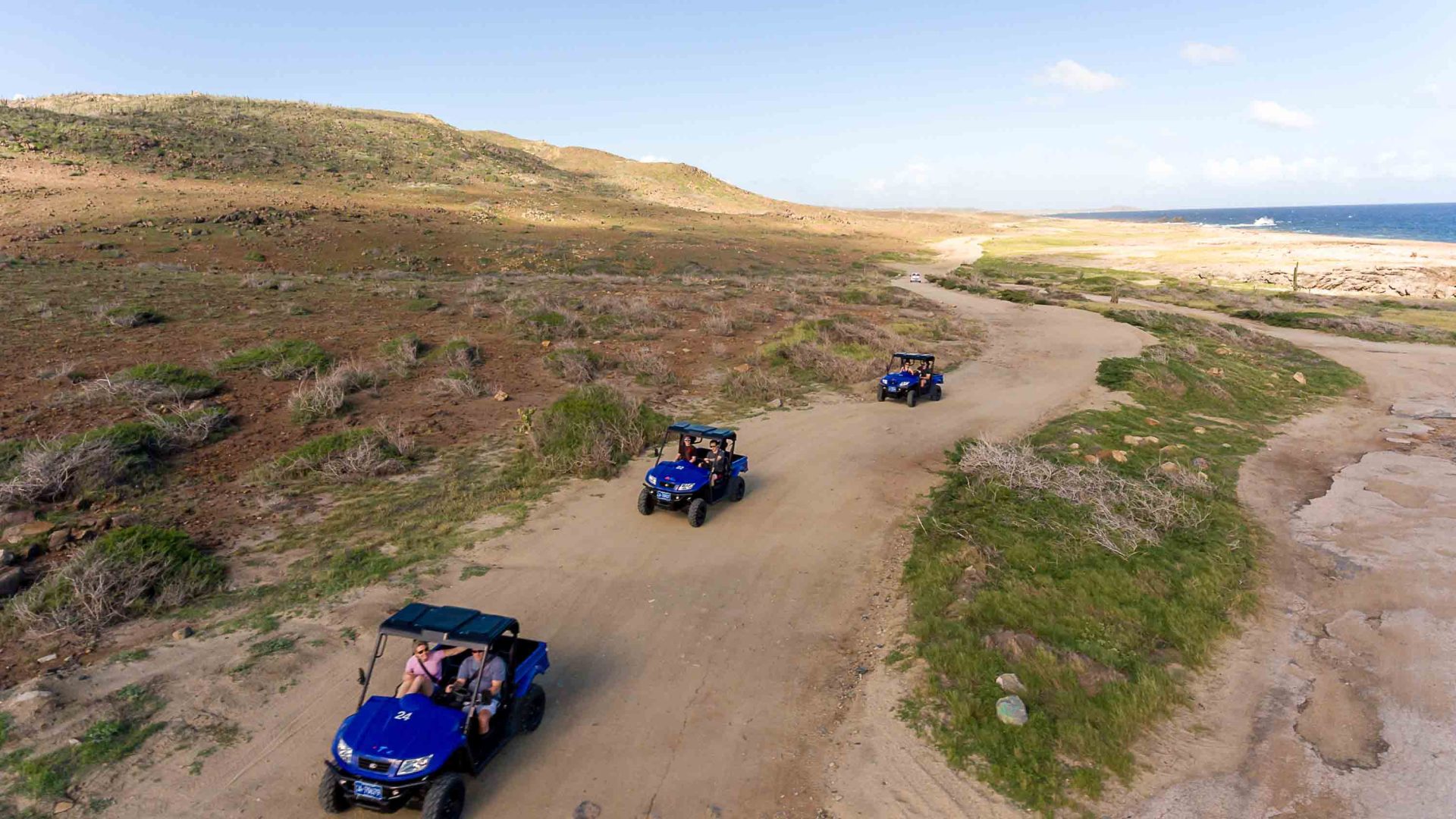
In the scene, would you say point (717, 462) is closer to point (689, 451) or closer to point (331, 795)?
point (689, 451)

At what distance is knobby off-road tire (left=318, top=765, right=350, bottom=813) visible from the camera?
19.8 ft

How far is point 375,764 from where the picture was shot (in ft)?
19.2

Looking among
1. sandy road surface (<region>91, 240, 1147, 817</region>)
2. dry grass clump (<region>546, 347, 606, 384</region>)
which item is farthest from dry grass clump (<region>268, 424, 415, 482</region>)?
dry grass clump (<region>546, 347, 606, 384</region>)

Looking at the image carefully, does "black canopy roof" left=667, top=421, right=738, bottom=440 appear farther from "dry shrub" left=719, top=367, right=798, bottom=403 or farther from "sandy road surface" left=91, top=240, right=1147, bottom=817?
"dry shrub" left=719, top=367, right=798, bottom=403

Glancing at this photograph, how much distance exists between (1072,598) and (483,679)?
303 inches

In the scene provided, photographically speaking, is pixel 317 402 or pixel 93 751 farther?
pixel 317 402

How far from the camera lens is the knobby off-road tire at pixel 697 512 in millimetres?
12125

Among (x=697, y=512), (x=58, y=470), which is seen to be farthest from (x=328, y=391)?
(x=697, y=512)

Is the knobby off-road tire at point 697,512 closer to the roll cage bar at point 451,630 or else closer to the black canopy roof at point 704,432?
the black canopy roof at point 704,432

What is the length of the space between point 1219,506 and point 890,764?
9.68 metres

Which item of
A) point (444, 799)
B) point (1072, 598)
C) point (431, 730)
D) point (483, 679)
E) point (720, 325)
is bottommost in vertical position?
point (1072, 598)

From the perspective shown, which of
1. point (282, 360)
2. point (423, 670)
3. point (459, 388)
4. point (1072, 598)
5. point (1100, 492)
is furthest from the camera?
point (282, 360)

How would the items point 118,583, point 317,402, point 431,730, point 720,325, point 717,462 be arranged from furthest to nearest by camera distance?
point 720,325 < point 317,402 < point 717,462 < point 118,583 < point 431,730

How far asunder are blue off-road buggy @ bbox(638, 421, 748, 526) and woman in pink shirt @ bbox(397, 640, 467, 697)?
5493 millimetres
